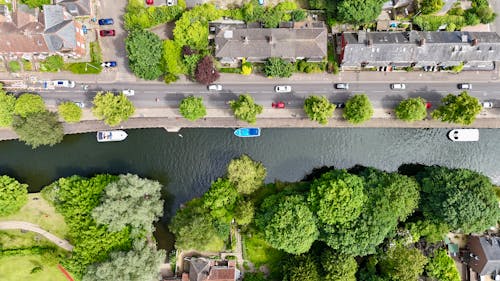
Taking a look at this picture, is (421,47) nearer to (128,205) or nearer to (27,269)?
(128,205)

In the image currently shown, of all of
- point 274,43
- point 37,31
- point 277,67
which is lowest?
point 277,67

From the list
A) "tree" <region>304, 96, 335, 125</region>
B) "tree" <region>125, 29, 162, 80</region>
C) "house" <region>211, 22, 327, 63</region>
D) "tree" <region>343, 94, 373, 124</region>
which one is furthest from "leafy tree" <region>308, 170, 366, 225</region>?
"tree" <region>125, 29, 162, 80</region>

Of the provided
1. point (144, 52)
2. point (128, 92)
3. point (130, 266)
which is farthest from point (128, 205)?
point (144, 52)

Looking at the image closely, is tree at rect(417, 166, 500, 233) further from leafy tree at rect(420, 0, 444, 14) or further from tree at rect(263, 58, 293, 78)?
tree at rect(263, 58, 293, 78)

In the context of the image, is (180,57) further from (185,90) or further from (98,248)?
(98,248)

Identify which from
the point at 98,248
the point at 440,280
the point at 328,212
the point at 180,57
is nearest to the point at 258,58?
the point at 180,57
